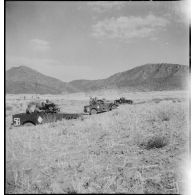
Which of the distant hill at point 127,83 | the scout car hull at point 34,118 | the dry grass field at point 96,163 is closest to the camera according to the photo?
the dry grass field at point 96,163

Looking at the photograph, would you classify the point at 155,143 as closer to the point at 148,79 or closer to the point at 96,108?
the point at 96,108

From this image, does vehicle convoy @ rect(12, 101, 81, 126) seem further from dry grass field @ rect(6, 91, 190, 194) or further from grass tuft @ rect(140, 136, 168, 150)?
grass tuft @ rect(140, 136, 168, 150)

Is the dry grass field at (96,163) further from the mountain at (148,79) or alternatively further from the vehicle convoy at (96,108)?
the mountain at (148,79)

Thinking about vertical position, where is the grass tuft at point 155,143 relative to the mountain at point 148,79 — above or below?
below

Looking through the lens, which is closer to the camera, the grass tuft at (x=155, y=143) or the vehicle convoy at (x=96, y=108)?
the grass tuft at (x=155, y=143)

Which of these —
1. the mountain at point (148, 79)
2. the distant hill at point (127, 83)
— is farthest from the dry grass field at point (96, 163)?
the mountain at point (148, 79)

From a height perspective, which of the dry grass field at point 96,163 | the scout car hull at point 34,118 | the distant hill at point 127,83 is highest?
the distant hill at point 127,83

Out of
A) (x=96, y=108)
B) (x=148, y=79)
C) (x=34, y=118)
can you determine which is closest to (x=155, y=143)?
(x=34, y=118)

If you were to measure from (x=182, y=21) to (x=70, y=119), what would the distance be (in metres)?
5.63

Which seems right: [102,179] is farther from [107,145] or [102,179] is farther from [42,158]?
[107,145]

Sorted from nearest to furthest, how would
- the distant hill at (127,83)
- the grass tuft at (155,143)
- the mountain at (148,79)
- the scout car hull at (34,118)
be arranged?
the grass tuft at (155,143)
the scout car hull at (34,118)
the distant hill at (127,83)
the mountain at (148,79)

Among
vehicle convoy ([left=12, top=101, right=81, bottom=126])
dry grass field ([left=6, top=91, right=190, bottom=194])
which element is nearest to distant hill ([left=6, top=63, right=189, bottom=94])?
vehicle convoy ([left=12, top=101, right=81, bottom=126])
